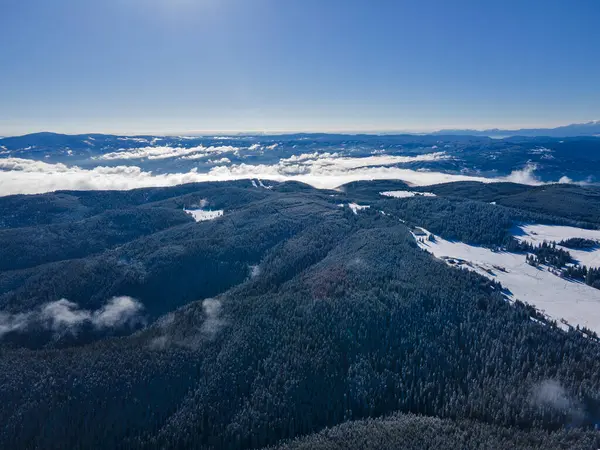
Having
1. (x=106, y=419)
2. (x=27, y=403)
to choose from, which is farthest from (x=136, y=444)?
(x=27, y=403)

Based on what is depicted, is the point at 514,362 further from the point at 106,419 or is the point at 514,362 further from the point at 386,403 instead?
the point at 106,419

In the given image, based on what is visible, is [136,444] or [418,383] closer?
[136,444]

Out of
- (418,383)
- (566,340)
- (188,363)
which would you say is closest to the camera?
(418,383)

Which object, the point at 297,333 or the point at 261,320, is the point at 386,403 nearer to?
the point at 297,333

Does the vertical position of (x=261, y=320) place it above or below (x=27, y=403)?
above

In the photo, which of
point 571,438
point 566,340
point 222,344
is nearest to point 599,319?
point 566,340

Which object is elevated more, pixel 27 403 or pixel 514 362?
pixel 514 362

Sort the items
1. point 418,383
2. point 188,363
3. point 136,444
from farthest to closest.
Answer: point 188,363
point 418,383
point 136,444

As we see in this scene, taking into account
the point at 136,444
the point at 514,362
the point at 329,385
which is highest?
the point at 514,362

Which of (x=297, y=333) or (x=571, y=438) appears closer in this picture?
(x=571, y=438)
